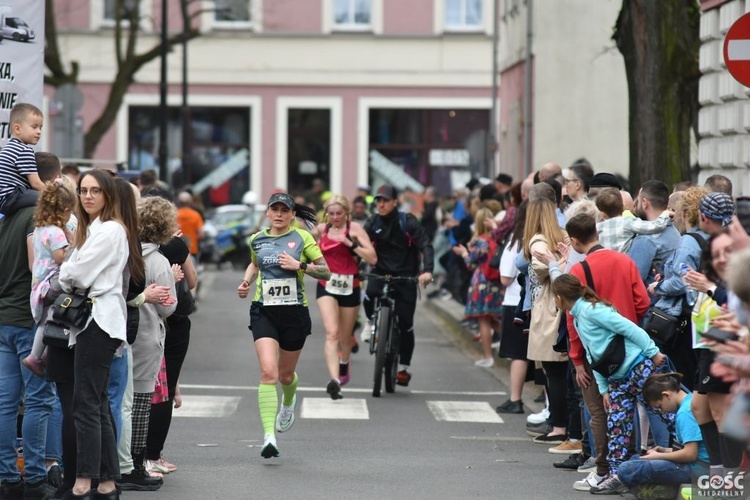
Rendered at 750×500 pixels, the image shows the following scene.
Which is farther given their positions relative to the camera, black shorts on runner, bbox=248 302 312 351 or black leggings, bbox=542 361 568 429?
black leggings, bbox=542 361 568 429

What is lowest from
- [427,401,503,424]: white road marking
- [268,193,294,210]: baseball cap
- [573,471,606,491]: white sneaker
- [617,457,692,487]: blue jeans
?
[427,401,503,424]: white road marking

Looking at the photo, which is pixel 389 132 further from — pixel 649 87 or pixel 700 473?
pixel 700 473

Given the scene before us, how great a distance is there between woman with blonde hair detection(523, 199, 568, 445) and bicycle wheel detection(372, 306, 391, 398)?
2956 millimetres

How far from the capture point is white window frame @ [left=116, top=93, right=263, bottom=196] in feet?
158

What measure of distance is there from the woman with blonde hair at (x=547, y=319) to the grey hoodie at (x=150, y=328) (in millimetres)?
3224

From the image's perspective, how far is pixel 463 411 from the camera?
1428 cm

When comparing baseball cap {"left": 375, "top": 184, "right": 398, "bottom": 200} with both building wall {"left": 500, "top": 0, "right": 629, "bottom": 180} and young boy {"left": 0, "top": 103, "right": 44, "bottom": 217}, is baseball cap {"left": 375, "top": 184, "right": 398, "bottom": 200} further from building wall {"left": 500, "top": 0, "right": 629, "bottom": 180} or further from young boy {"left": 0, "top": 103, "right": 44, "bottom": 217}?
building wall {"left": 500, "top": 0, "right": 629, "bottom": 180}

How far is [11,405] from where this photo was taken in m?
9.15

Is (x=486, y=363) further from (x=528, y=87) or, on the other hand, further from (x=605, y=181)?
(x=528, y=87)

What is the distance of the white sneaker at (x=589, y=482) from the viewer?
32.3 ft

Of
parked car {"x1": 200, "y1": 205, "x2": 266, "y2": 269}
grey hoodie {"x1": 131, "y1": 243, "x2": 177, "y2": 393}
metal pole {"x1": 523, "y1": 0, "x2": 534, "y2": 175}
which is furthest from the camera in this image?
parked car {"x1": 200, "y1": 205, "x2": 266, "y2": 269}

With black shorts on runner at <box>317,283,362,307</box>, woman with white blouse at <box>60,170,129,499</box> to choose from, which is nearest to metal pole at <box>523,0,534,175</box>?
black shorts on runner at <box>317,283,362,307</box>

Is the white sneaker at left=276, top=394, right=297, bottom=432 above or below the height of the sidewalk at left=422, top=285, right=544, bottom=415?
above

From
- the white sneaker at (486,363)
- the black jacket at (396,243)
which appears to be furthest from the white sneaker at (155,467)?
the white sneaker at (486,363)
